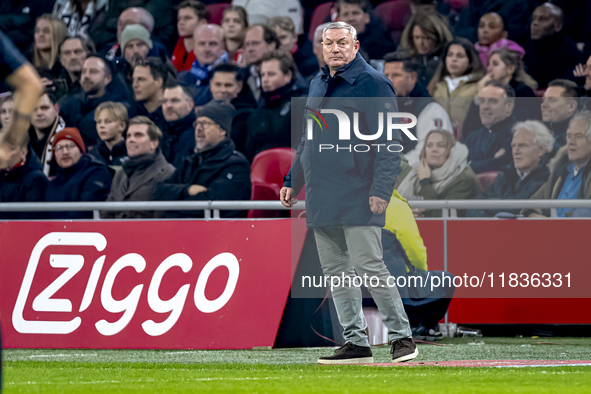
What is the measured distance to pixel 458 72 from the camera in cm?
866

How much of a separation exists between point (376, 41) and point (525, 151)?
253 cm

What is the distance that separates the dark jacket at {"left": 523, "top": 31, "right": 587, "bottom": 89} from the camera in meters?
8.65

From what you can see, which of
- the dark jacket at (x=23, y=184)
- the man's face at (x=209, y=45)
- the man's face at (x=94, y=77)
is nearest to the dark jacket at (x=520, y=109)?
the man's face at (x=209, y=45)

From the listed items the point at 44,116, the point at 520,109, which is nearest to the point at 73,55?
the point at 44,116

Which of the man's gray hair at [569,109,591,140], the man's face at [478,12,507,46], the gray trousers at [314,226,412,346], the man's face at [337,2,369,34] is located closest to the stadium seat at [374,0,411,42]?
the man's face at [337,2,369,34]

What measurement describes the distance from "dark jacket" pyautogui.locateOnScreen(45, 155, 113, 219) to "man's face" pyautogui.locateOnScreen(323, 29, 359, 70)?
4590mm

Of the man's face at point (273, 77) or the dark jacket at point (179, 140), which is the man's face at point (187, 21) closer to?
the dark jacket at point (179, 140)

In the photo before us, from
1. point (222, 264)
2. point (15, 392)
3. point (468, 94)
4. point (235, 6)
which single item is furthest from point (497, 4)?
point (15, 392)

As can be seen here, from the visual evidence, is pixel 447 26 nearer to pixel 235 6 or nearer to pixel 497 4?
pixel 497 4

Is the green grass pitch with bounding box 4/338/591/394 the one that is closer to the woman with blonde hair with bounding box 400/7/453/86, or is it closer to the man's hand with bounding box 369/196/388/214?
the man's hand with bounding box 369/196/388/214

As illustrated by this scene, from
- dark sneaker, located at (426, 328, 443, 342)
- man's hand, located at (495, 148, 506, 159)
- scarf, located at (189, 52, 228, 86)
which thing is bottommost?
dark sneaker, located at (426, 328, 443, 342)

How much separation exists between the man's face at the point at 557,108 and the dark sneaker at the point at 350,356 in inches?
144

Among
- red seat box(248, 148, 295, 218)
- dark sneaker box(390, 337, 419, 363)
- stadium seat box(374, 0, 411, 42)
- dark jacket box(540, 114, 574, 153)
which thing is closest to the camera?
dark sneaker box(390, 337, 419, 363)

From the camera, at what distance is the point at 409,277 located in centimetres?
629
